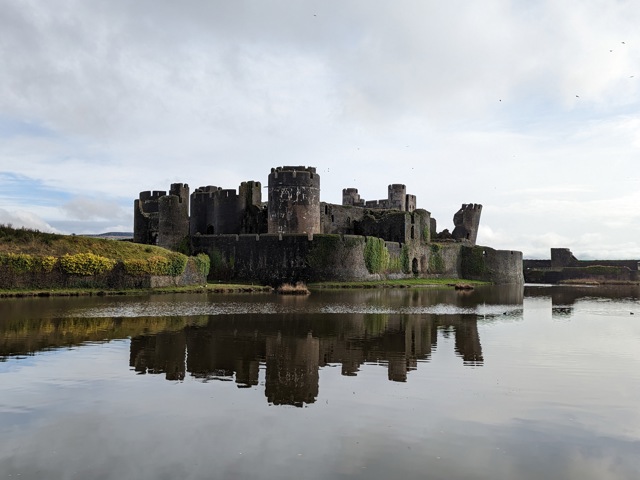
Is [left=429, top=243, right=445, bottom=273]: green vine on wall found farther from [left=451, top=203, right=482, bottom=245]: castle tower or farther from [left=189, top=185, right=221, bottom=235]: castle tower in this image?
[left=189, top=185, right=221, bottom=235]: castle tower

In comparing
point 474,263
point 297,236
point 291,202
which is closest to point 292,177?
point 291,202

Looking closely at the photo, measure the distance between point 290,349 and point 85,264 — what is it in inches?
941

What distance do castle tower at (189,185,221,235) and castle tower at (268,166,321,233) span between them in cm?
731

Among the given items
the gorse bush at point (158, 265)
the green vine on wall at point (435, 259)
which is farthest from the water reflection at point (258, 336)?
the green vine on wall at point (435, 259)

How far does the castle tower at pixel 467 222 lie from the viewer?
241 feet

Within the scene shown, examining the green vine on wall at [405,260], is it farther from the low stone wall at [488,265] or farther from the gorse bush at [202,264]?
the gorse bush at [202,264]

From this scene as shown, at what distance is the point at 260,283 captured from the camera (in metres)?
47.4

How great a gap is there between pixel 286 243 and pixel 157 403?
3844 centimetres

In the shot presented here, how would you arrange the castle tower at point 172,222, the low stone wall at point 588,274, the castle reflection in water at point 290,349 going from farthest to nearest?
1. the low stone wall at point 588,274
2. the castle tower at point 172,222
3. the castle reflection in water at point 290,349

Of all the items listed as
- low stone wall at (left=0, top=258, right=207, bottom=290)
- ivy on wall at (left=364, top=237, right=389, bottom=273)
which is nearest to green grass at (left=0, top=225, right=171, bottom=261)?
low stone wall at (left=0, top=258, right=207, bottom=290)

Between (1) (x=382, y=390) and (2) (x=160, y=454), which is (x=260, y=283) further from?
(2) (x=160, y=454)

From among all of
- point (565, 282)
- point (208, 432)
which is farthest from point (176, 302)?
point (565, 282)

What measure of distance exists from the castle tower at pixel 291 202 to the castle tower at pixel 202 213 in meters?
7.31

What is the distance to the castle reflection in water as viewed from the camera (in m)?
12.4
